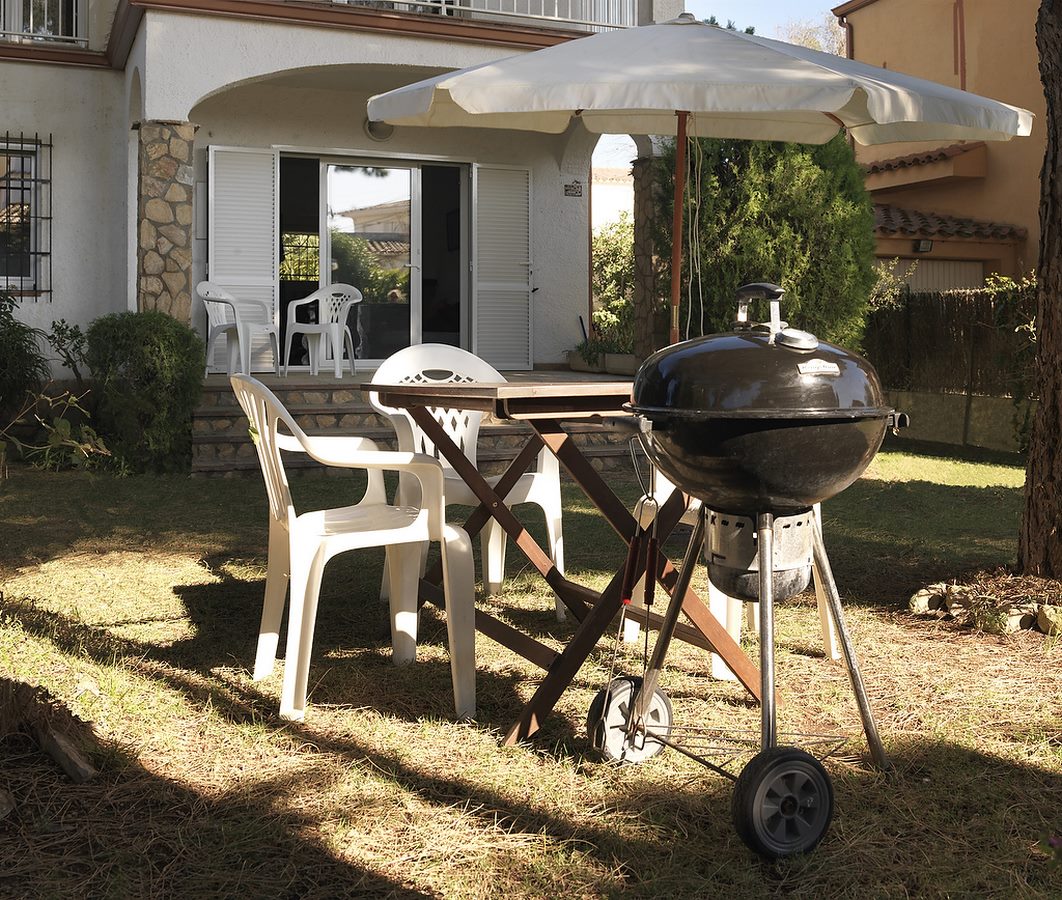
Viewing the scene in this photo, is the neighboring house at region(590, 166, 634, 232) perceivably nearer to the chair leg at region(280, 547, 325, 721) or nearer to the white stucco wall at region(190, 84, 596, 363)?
the white stucco wall at region(190, 84, 596, 363)

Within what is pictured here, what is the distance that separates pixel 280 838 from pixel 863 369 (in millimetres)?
1692

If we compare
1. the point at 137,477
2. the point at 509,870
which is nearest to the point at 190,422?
the point at 137,477

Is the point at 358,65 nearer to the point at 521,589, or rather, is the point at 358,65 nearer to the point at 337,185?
the point at 337,185

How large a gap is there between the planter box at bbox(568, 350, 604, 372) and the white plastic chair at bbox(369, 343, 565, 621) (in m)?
6.67

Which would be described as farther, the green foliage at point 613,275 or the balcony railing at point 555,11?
the green foliage at point 613,275

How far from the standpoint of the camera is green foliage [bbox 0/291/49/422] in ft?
29.2

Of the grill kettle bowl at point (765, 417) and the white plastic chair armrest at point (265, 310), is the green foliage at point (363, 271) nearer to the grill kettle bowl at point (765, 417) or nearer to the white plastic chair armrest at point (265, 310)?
the white plastic chair armrest at point (265, 310)

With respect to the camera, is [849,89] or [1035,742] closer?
[1035,742]

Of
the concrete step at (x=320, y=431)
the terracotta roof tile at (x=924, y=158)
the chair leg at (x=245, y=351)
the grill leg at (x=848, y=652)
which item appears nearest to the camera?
the grill leg at (x=848, y=652)

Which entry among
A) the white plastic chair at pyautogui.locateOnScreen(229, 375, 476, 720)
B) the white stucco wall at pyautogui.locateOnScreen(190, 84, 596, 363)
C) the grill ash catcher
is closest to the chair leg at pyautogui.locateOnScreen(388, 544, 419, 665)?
the white plastic chair at pyautogui.locateOnScreen(229, 375, 476, 720)

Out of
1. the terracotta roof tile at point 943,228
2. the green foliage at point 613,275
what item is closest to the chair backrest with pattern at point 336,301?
the green foliage at point 613,275

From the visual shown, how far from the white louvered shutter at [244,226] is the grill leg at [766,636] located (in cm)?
897

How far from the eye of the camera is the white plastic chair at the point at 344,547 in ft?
10.7

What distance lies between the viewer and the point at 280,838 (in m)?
2.51
